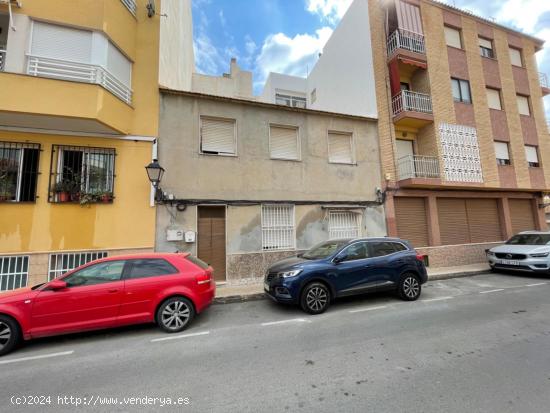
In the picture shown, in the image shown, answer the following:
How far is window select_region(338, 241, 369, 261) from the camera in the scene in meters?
6.15

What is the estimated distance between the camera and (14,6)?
6570 mm

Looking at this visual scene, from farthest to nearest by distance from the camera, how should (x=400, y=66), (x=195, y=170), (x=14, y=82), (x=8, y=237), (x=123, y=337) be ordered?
1. (x=400, y=66)
2. (x=195, y=170)
3. (x=8, y=237)
4. (x=14, y=82)
5. (x=123, y=337)

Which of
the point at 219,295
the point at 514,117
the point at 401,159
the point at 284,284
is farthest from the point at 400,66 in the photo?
the point at 219,295

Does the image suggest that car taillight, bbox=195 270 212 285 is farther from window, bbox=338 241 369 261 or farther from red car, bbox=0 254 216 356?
window, bbox=338 241 369 261

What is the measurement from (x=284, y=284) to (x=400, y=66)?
1184cm

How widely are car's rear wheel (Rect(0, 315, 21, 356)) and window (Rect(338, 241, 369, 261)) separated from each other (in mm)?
6165

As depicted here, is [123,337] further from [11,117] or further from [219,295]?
[11,117]

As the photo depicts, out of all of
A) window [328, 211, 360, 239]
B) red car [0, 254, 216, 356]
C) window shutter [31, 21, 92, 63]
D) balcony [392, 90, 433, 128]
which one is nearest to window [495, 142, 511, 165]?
balcony [392, 90, 433, 128]

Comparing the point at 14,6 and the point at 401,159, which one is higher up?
the point at 14,6

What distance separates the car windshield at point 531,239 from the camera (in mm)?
9367

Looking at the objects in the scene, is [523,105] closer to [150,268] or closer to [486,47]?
[486,47]

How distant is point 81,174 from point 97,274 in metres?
4.21

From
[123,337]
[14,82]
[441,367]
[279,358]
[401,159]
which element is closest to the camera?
[441,367]

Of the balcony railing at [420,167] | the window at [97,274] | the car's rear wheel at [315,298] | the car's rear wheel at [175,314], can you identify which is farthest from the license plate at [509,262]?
the window at [97,274]
